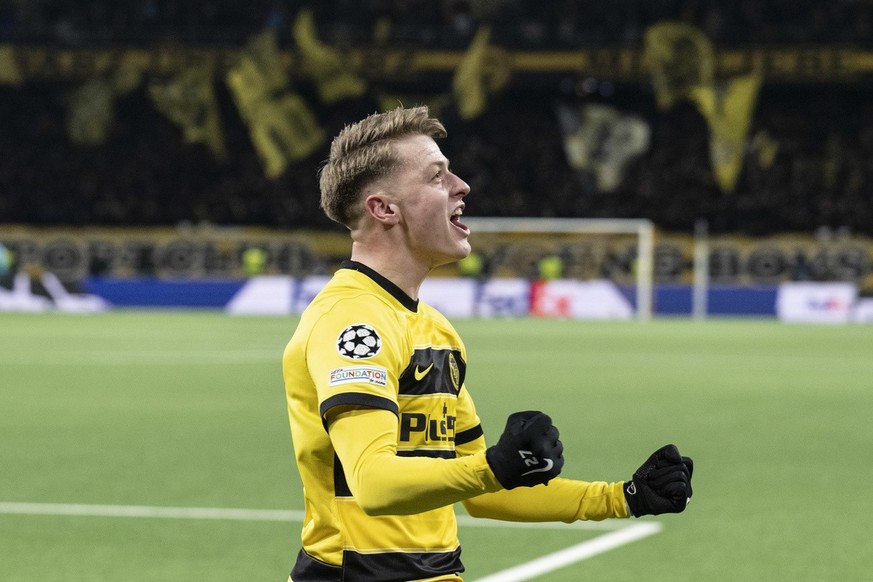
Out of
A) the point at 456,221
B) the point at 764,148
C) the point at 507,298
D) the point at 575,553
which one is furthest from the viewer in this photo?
the point at 764,148

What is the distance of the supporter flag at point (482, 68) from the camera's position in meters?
40.1

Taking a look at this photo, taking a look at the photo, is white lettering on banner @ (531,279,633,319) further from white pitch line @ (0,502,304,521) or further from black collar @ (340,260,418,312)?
black collar @ (340,260,418,312)

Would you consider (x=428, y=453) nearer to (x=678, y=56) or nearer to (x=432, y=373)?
(x=432, y=373)

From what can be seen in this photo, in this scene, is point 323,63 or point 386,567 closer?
point 386,567

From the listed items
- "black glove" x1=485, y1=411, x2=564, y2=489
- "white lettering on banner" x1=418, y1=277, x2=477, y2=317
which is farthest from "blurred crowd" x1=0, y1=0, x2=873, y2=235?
"black glove" x1=485, y1=411, x2=564, y2=489

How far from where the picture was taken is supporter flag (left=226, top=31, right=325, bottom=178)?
40.6 m

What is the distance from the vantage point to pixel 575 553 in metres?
7.02

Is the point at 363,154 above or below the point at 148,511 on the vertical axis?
above

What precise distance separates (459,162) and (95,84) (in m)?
10.2

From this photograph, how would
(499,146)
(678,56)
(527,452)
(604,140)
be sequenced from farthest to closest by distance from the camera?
(499,146), (604,140), (678,56), (527,452)

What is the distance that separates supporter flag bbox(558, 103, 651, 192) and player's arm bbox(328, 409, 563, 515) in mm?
37775

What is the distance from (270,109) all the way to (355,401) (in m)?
38.7

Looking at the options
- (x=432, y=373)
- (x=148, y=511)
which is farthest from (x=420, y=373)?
(x=148, y=511)

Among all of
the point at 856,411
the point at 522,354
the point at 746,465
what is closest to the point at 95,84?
the point at 522,354
